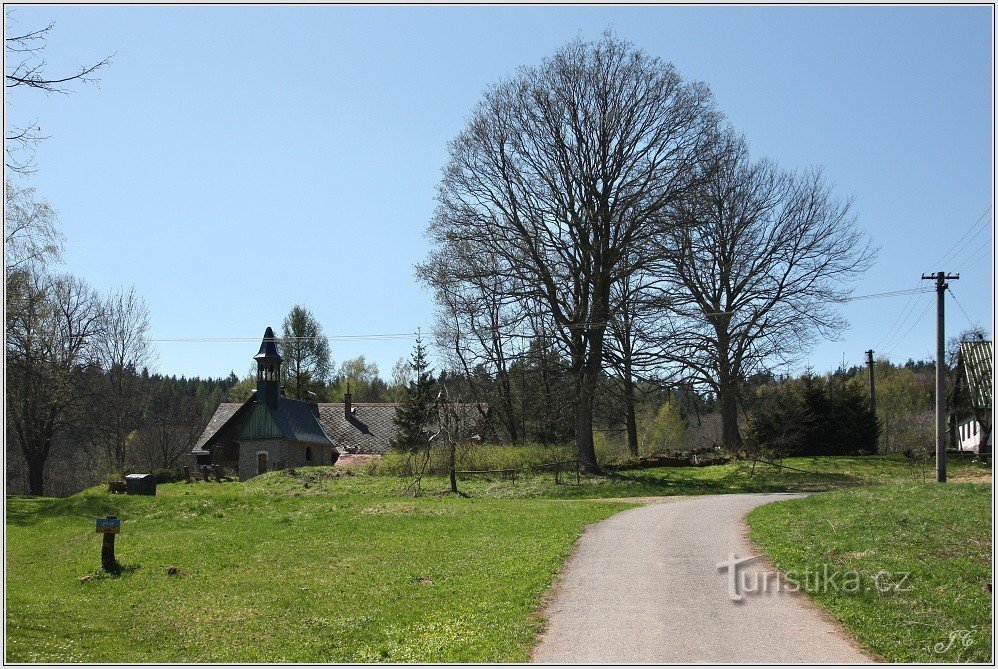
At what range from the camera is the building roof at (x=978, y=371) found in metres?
35.2

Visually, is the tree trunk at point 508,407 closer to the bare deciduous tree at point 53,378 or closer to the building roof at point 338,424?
the building roof at point 338,424

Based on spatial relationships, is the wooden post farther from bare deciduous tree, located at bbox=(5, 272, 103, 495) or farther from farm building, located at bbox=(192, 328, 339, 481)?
farm building, located at bbox=(192, 328, 339, 481)

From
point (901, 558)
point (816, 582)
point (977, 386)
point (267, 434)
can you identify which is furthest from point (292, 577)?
point (267, 434)

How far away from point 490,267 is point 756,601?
21423mm

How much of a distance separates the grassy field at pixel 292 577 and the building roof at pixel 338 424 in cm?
2433

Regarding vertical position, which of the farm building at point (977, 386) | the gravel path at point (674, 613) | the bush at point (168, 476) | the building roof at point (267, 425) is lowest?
the bush at point (168, 476)

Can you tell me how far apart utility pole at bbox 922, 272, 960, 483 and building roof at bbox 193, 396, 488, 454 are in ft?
96.0

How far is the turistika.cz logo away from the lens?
34.9 feet

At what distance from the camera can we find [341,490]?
1126 inches

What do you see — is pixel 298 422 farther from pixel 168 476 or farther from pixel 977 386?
pixel 977 386

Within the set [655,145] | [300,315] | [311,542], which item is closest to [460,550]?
[311,542]

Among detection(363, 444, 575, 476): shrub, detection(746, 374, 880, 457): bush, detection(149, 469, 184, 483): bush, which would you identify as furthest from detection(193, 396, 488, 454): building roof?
detection(746, 374, 880, 457): bush

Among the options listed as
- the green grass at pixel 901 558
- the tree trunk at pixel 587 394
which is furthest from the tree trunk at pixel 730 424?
the green grass at pixel 901 558

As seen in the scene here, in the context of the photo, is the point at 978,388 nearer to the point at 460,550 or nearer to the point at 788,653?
the point at 460,550
